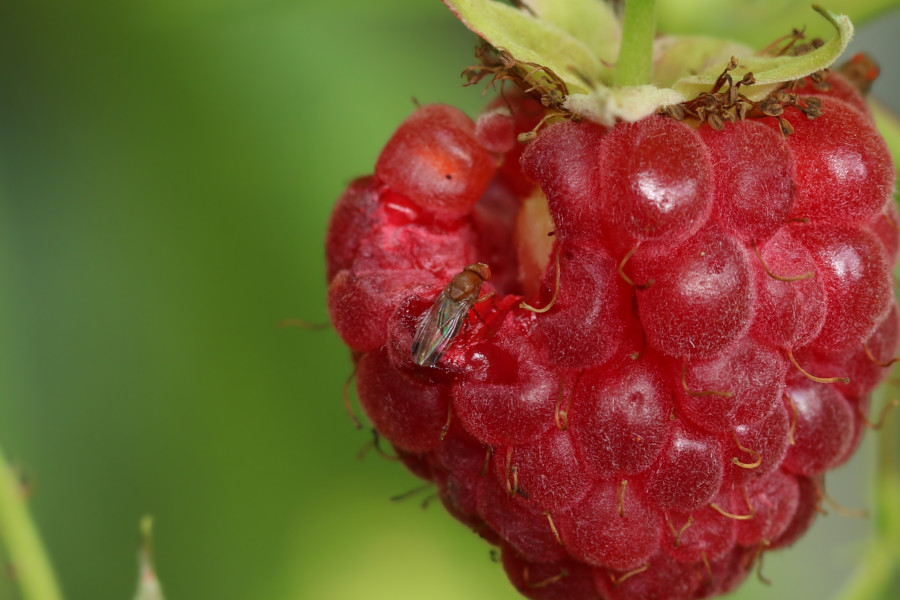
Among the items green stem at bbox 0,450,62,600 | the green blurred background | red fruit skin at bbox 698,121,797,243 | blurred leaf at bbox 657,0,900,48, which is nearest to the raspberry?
red fruit skin at bbox 698,121,797,243

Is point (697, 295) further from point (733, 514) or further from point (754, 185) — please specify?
point (733, 514)

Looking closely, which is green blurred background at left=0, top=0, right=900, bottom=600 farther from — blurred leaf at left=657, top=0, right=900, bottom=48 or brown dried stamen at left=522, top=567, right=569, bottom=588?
brown dried stamen at left=522, top=567, right=569, bottom=588

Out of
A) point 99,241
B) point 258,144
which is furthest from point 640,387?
point 99,241

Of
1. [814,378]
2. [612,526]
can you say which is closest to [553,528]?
[612,526]

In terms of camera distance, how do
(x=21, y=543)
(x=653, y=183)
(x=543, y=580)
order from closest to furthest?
1. (x=653, y=183)
2. (x=543, y=580)
3. (x=21, y=543)

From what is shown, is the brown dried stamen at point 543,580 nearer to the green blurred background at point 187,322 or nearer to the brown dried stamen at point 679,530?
the brown dried stamen at point 679,530
